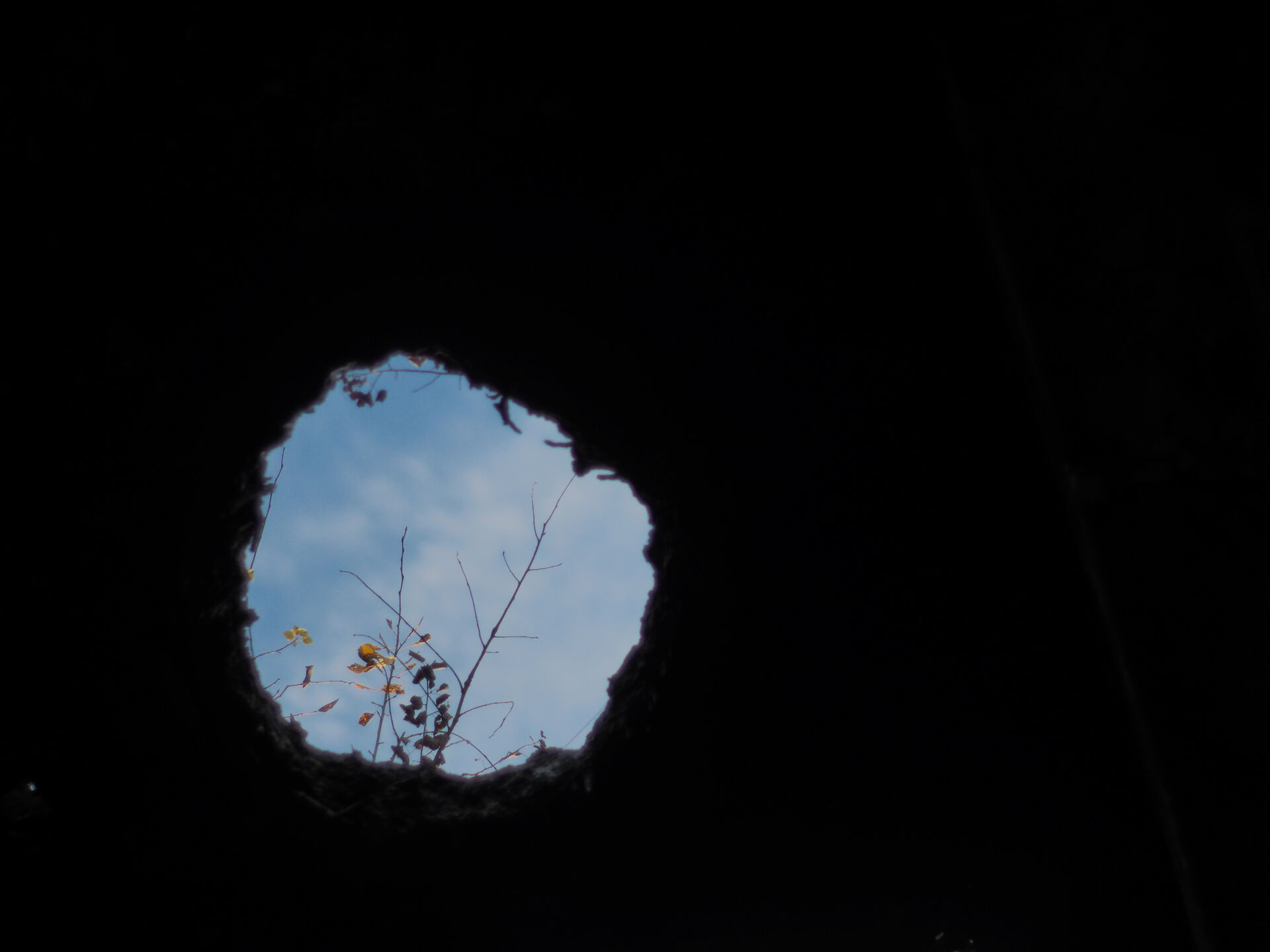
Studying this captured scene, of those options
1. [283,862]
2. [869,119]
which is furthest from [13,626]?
[869,119]

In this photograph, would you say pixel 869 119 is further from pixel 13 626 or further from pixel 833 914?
pixel 13 626

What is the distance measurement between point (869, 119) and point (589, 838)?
206cm

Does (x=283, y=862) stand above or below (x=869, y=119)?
below

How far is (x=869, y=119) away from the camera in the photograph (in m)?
1.69

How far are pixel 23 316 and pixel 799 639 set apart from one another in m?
2.18

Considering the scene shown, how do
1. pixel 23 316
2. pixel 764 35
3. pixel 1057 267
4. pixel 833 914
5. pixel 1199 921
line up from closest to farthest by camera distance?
pixel 1057 267, pixel 1199 921, pixel 764 35, pixel 23 316, pixel 833 914

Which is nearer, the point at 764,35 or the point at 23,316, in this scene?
the point at 764,35

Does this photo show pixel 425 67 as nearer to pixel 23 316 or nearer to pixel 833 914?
pixel 23 316

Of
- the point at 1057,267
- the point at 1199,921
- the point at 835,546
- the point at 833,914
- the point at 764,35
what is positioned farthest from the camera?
the point at 833,914

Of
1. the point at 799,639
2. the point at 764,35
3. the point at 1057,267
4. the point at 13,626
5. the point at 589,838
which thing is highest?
the point at 764,35

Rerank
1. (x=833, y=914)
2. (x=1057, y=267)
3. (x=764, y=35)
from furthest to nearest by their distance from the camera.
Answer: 1. (x=833, y=914)
2. (x=764, y=35)
3. (x=1057, y=267)

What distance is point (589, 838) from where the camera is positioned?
2.12 m

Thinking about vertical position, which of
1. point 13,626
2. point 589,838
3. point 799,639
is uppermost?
point 799,639

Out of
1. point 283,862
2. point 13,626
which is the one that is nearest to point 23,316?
point 13,626
